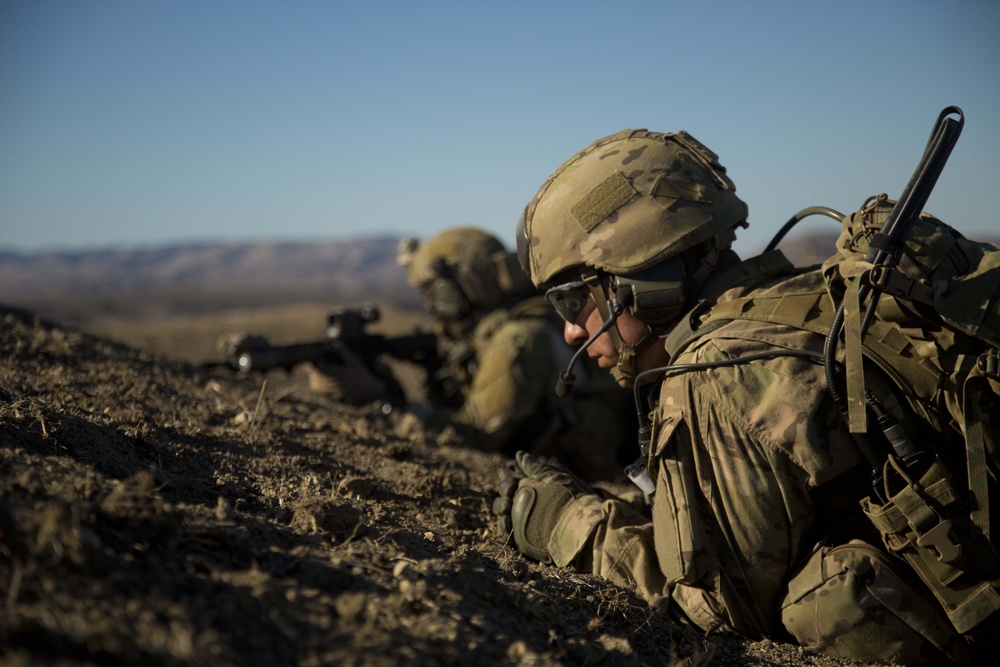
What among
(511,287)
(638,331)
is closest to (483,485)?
(638,331)

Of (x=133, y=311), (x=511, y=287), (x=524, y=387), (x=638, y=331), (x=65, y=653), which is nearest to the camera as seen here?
(x=65, y=653)

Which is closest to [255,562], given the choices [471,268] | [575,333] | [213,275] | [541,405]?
[575,333]

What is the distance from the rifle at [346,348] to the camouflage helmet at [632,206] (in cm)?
303

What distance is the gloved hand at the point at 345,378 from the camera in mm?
6227

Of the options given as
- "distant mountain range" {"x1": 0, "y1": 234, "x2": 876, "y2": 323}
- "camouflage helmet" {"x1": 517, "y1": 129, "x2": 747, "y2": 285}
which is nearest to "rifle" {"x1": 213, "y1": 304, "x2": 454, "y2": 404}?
"camouflage helmet" {"x1": 517, "y1": 129, "x2": 747, "y2": 285}

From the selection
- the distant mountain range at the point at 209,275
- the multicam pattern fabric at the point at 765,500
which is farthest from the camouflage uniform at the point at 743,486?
the distant mountain range at the point at 209,275

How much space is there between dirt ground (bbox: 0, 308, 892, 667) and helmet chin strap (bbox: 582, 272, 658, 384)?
0.75m

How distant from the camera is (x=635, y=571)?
2545mm

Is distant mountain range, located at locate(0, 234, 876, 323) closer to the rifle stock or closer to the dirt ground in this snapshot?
the rifle stock

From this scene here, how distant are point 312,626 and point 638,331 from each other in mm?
1610

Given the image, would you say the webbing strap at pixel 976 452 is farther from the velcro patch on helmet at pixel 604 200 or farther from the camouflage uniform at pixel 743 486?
the velcro patch on helmet at pixel 604 200

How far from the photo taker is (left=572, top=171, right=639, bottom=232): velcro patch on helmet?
2768 mm

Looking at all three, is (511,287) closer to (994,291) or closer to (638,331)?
(638,331)

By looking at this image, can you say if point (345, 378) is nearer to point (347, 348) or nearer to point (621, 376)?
point (347, 348)
